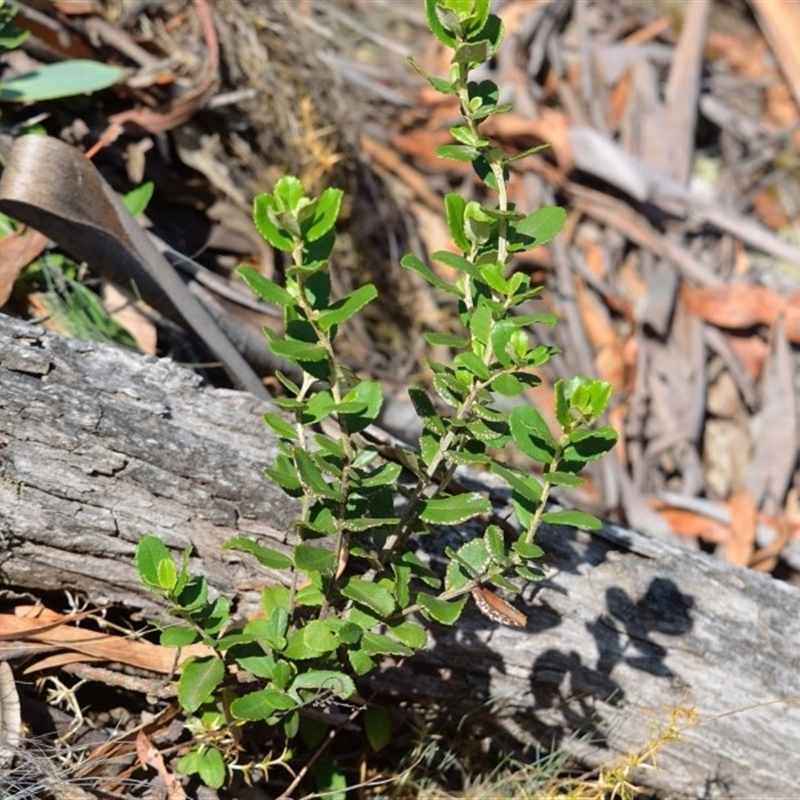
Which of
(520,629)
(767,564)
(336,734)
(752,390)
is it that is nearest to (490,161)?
(520,629)

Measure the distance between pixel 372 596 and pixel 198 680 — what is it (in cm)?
30

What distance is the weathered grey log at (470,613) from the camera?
1863 millimetres

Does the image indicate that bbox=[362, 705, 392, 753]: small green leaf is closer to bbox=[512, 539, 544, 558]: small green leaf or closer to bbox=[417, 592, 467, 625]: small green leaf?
bbox=[417, 592, 467, 625]: small green leaf

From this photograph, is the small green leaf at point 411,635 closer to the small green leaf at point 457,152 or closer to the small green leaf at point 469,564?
the small green leaf at point 469,564

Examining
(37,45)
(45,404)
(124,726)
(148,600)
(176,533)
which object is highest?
(37,45)

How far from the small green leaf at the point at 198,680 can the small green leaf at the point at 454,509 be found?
0.40 metres

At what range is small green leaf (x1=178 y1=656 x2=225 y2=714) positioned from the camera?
1.69m

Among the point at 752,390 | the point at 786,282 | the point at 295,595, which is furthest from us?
the point at 786,282

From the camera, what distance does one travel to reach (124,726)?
6.55ft

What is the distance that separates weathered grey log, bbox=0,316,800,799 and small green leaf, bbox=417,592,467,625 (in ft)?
1.20

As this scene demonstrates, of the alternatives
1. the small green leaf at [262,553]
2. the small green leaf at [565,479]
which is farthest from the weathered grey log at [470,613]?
the small green leaf at [565,479]

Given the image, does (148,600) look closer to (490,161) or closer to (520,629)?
(520,629)

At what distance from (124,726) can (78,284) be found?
3.16ft

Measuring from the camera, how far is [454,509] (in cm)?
170
